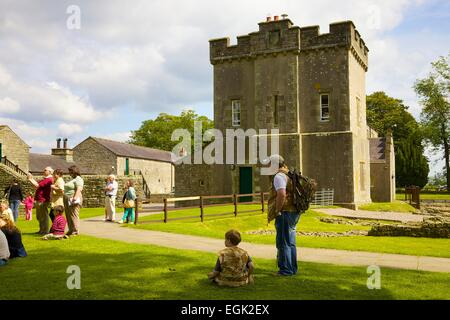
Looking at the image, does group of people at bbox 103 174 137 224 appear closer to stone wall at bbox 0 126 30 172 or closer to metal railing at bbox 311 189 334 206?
metal railing at bbox 311 189 334 206

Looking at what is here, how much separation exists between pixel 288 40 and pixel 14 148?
30176 mm

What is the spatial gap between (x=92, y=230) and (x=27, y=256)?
531 centimetres

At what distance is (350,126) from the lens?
90.3 feet

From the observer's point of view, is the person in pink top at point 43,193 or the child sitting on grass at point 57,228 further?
the person in pink top at point 43,193

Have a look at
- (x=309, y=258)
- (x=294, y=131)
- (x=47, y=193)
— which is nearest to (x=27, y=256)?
(x=47, y=193)

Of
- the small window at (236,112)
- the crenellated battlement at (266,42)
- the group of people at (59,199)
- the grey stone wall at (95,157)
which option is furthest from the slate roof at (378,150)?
the group of people at (59,199)

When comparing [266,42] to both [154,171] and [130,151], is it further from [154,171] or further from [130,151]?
[154,171]

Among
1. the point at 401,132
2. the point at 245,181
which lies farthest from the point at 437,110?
the point at 245,181

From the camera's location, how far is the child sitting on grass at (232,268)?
7035mm

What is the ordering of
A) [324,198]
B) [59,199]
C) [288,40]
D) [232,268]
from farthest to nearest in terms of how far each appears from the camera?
[288,40] < [324,198] < [59,199] < [232,268]

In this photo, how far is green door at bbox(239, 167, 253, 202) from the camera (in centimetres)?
2944

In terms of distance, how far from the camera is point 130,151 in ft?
181

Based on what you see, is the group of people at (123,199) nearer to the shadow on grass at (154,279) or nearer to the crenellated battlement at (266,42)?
the shadow on grass at (154,279)

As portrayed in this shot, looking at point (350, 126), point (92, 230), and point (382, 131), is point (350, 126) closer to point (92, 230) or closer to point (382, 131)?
point (92, 230)
